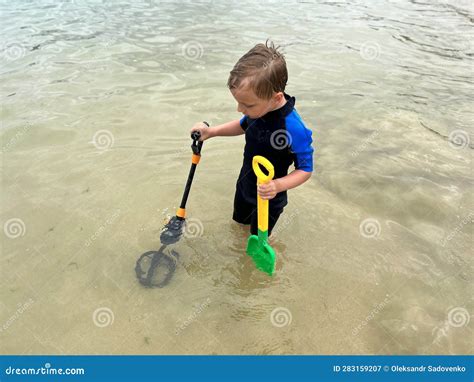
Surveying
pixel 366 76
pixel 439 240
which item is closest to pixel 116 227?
pixel 439 240

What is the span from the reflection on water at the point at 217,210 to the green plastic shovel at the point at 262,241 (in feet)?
0.78

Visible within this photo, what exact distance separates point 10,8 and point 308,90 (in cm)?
936

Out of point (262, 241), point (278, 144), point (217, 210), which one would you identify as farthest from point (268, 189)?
point (217, 210)

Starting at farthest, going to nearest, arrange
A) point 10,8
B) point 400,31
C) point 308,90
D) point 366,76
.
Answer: point 10,8
point 400,31
point 366,76
point 308,90

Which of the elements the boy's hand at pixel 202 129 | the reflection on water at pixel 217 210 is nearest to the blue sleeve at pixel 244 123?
the boy's hand at pixel 202 129

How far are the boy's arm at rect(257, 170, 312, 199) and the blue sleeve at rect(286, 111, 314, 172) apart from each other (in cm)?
6

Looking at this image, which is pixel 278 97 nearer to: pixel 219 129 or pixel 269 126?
pixel 269 126

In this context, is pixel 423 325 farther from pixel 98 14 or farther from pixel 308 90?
pixel 98 14

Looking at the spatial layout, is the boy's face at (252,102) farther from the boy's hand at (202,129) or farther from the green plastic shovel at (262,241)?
the boy's hand at (202,129)

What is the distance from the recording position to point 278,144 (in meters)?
2.52

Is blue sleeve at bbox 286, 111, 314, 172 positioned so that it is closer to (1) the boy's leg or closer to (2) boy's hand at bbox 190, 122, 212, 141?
(1) the boy's leg

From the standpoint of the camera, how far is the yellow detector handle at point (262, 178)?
7.75 feet

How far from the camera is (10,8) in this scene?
10.5 m

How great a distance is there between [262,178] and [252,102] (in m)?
0.48
